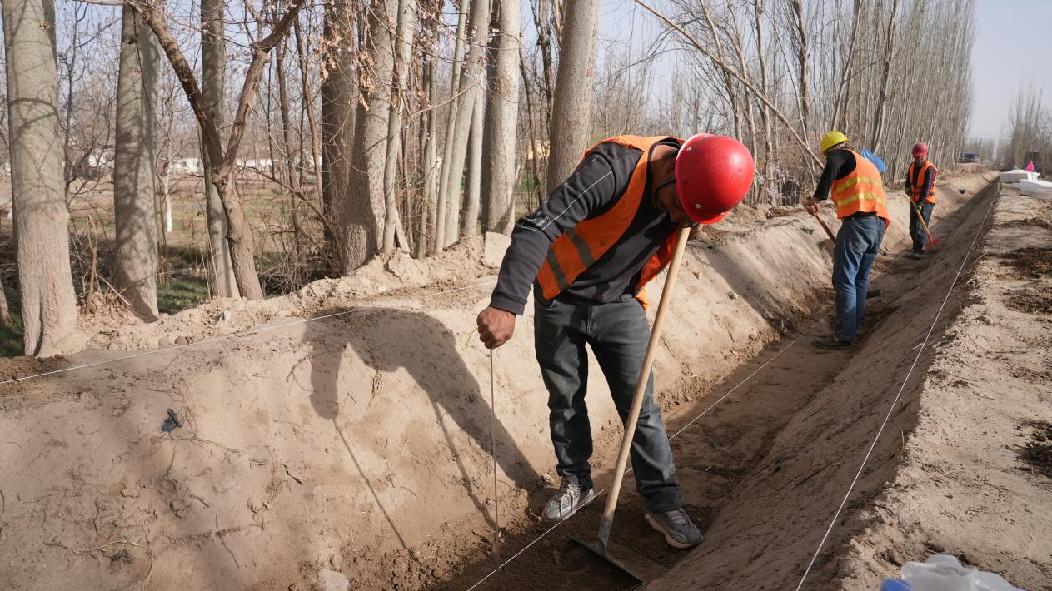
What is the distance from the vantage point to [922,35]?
3012cm

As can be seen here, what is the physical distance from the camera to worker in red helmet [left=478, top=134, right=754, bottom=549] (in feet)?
8.55

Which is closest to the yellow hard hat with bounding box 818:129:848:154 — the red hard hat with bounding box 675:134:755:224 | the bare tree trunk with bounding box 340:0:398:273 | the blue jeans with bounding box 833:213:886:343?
the blue jeans with bounding box 833:213:886:343

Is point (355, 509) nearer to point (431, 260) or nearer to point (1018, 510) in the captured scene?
point (431, 260)

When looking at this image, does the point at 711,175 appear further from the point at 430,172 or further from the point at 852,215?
the point at 852,215

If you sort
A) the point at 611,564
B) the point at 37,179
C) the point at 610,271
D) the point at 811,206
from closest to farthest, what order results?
the point at 610,271, the point at 611,564, the point at 37,179, the point at 811,206

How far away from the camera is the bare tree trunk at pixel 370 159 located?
5395mm

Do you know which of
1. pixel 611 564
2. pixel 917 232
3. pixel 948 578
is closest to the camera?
pixel 948 578

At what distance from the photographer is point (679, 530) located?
3262mm

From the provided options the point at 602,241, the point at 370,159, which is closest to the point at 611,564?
the point at 602,241

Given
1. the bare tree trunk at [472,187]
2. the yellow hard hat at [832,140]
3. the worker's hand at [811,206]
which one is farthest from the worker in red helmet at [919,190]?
the bare tree trunk at [472,187]

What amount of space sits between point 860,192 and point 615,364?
4337mm

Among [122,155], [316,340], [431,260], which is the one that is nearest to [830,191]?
[431,260]

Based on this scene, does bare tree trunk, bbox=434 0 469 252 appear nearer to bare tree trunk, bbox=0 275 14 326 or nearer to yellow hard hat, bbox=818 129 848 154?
yellow hard hat, bbox=818 129 848 154

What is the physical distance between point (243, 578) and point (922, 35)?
117 ft
